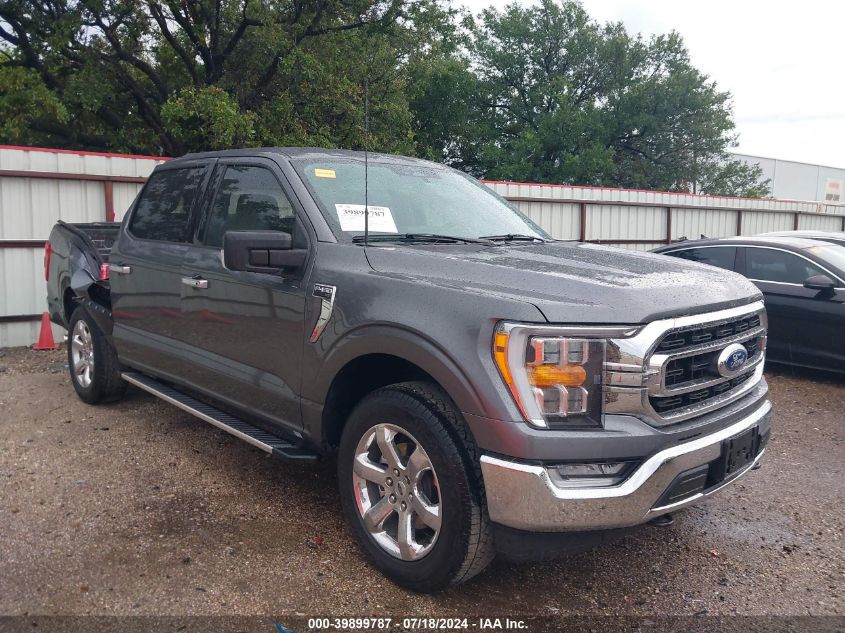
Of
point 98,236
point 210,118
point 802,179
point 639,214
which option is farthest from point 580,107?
point 98,236

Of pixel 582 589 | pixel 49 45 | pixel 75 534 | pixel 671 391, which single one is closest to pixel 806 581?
pixel 582 589

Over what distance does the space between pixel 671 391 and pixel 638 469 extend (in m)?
0.34

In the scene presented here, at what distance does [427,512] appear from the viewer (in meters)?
2.87

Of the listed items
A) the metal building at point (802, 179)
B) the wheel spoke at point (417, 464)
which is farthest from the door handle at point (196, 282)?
the metal building at point (802, 179)

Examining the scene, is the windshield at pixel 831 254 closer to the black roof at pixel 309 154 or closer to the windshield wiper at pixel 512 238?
the windshield wiper at pixel 512 238

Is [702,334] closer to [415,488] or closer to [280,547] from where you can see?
[415,488]

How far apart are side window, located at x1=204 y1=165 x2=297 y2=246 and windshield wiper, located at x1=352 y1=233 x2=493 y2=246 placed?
1.34 feet

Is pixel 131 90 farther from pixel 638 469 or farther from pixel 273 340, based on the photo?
pixel 638 469

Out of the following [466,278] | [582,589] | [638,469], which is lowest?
[582,589]

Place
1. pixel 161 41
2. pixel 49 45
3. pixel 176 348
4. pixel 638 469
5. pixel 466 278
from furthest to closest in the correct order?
pixel 161 41
pixel 49 45
pixel 176 348
pixel 466 278
pixel 638 469

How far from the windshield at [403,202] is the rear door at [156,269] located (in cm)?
107

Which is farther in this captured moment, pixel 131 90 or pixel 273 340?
pixel 131 90

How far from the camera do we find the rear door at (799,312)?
6.97m

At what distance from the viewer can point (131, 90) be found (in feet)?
59.4
